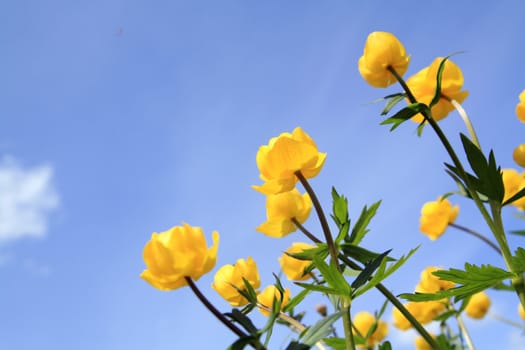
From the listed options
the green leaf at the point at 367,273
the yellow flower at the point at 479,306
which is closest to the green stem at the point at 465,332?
the green leaf at the point at 367,273

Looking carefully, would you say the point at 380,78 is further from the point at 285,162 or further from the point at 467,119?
the point at 285,162

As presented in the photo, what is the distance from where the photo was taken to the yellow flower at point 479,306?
315cm

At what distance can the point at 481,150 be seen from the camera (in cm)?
122

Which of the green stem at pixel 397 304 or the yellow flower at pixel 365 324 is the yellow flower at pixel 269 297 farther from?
the yellow flower at pixel 365 324

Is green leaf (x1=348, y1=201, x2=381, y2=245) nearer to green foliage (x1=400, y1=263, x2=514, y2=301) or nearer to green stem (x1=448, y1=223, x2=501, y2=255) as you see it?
green foliage (x1=400, y1=263, x2=514, y2=301)

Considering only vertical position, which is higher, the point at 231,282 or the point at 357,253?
the point at 231,282

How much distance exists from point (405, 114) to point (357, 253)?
331 millimetres

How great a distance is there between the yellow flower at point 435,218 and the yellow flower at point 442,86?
73 centimetres

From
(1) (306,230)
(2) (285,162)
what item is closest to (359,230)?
(1) (306,230)

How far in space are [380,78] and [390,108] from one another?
140 mm

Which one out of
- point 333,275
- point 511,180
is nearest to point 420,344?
point 511,180

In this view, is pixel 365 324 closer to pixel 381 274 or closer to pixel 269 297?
pixel 269 297

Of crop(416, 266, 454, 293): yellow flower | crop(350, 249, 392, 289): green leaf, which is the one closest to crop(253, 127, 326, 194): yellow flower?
crop(350, 249, 392, 289): green leaf

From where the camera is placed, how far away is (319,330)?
793 millimetres
